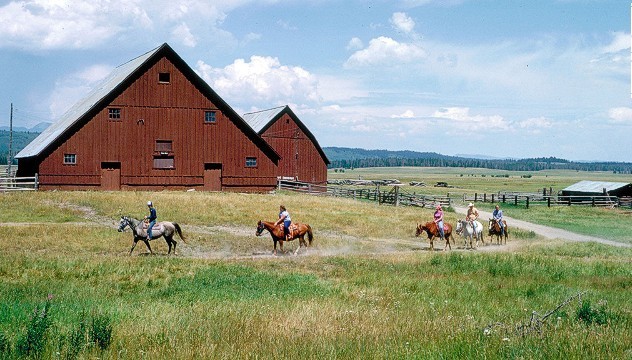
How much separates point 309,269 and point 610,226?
31595mm

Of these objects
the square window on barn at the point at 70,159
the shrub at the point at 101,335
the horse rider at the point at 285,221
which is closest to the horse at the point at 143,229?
the horse rider at the point at 285,221

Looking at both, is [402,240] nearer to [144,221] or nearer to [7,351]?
[144,221]

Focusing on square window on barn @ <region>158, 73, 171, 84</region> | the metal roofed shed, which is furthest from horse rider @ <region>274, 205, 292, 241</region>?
the metal roofed shed

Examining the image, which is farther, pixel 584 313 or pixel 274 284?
pixel 274 284

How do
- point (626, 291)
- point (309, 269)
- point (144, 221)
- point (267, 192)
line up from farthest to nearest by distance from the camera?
point (267, 192)
point (144, 221)
point (309, 269)
point (626, 291)

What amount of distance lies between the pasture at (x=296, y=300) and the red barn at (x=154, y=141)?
14.3 metres

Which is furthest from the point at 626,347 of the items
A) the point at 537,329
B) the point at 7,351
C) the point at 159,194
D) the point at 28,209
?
the point at 159,194

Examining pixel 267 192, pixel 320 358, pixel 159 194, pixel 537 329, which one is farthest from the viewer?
pixel 267 192

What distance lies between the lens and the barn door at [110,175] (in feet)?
144

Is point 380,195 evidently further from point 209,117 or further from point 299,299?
point 299,299

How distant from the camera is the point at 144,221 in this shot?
71.6 ft

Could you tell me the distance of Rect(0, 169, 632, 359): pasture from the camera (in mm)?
7277

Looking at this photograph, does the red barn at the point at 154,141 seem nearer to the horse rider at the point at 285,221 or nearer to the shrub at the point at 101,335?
the horse rider at the point at 285,221

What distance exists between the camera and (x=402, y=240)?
31.3m
